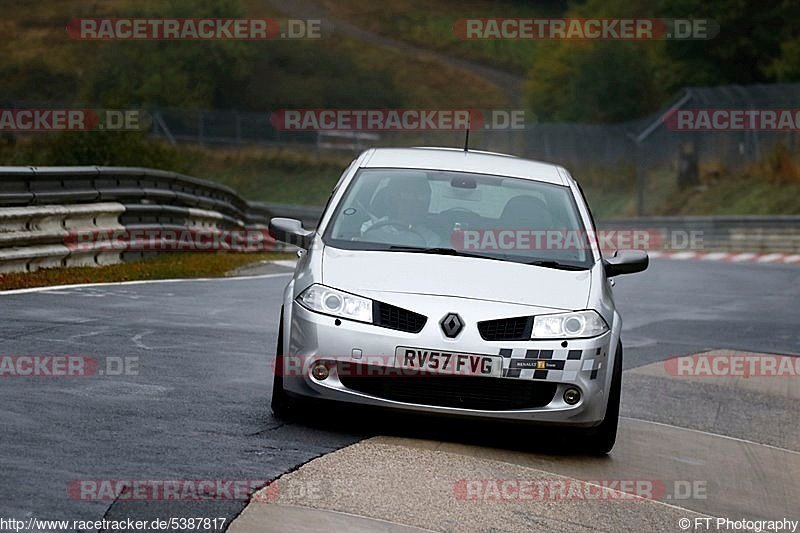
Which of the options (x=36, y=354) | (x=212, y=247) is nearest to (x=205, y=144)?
(x=212, y=247)

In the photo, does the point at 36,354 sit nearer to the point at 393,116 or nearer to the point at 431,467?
the point at 431,467

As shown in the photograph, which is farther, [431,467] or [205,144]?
[205,144]

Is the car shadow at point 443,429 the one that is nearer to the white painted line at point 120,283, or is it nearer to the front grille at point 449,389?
the front grille at point 449,389

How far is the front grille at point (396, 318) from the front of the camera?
25.7 ft

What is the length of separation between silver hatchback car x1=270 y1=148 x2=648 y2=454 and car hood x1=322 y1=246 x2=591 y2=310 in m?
0.01

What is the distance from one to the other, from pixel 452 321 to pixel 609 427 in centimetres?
115

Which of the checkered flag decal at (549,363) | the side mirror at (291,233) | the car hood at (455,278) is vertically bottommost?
the checkered flag decal at (549,363)

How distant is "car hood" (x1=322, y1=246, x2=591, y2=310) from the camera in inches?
316

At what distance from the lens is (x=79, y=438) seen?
7180 mm

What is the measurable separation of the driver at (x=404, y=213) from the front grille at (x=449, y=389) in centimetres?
114

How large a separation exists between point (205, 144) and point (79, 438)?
2030 inches

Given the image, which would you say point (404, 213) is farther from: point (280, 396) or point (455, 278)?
point (280, 396)

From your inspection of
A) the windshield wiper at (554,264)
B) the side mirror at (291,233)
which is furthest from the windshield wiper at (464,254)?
the side mirror at (291,233)

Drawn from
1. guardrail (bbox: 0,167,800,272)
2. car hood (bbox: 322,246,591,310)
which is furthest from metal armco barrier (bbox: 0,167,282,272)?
car hood (bbox: 322,246,591,310)
